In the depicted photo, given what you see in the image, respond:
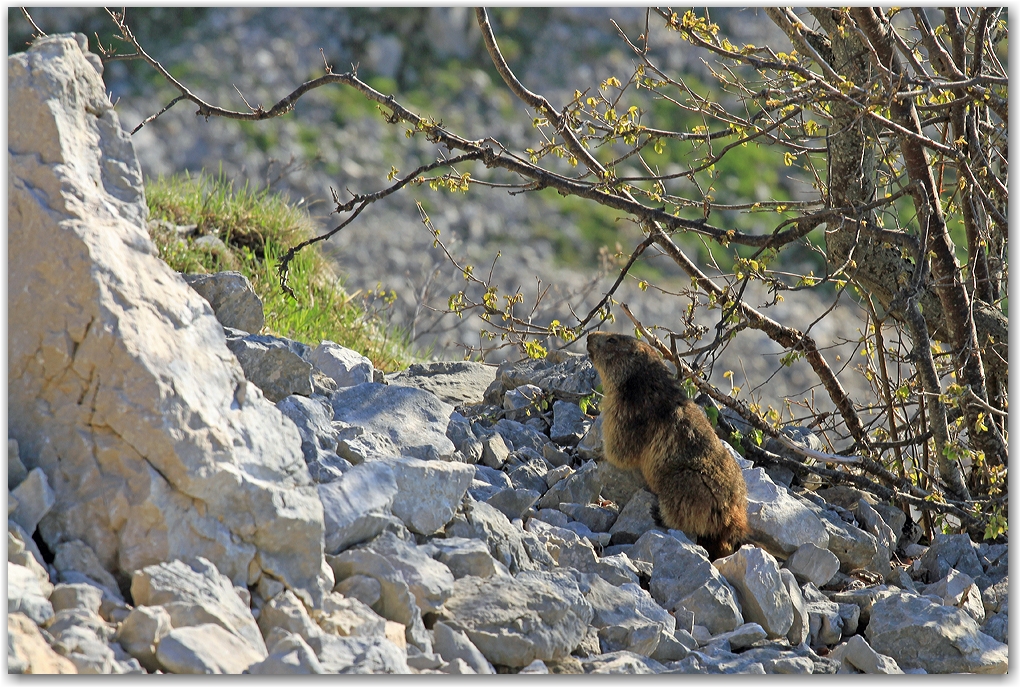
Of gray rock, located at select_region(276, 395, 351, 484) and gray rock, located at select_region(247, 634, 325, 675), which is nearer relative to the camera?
gray rock, located at select_region(247, 634, 325, 675)

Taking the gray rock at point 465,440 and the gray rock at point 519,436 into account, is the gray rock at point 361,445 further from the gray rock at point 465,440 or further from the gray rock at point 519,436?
the gray rock at point 519,436

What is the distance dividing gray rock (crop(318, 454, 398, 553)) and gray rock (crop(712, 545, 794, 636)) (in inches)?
61.9

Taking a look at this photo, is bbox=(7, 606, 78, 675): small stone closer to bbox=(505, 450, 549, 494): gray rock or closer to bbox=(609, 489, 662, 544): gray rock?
bbox=(505, 450, 549, 494): gray rock

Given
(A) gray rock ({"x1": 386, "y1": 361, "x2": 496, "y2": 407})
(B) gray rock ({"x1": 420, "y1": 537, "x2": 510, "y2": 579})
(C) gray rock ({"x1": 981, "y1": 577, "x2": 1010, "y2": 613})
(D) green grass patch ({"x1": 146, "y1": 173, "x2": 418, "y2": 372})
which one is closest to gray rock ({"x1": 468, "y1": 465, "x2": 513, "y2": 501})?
(B) gray rock ({"x1": 420, "y1": 537, "x2": 510, "y2": 579})

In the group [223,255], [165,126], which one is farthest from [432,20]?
[223,255]

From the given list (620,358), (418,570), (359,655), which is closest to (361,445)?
(418,570)

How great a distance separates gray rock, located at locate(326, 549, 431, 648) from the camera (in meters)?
3.10

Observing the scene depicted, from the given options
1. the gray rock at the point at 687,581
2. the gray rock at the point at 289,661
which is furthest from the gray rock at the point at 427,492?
the gray rock at the point at 687,581

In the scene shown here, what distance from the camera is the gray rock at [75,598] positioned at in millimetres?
2629

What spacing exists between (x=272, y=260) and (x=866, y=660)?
18.1 ft

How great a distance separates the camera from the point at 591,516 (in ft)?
15.3

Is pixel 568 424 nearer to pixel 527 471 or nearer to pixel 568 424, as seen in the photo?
pixel 568 424

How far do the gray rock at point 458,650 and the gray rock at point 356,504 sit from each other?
44 cm

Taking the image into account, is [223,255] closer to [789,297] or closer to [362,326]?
[362,326]
